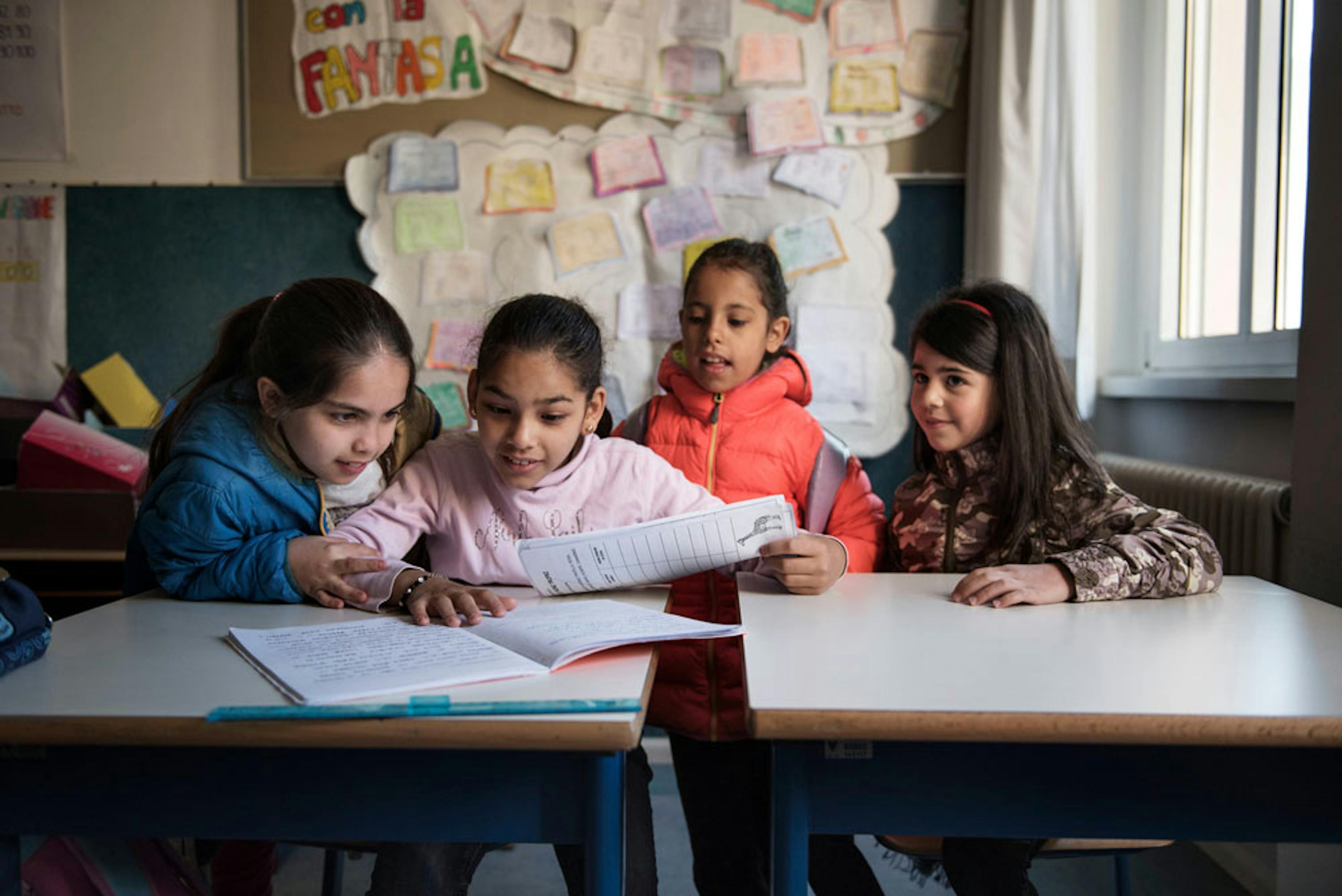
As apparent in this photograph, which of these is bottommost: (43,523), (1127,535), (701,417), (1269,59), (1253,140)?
(43,523)

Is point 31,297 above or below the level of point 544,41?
below

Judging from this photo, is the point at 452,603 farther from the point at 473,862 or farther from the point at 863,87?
the point at 863,87

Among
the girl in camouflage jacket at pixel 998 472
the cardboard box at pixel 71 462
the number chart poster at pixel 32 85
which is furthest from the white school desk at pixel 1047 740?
the number chart poster at pixel 32 85

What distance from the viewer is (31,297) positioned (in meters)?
2.96

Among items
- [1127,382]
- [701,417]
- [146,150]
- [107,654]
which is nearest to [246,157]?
[146,150]

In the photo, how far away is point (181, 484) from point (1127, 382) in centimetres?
212

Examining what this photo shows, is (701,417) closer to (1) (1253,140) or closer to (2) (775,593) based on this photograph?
(2) (775,593)

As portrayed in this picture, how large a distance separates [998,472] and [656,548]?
23.2 inches

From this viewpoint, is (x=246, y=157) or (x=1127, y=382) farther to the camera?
(x=246, y=157)

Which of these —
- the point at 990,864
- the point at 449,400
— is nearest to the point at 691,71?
the point at 449,400

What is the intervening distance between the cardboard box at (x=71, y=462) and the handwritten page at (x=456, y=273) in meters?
0.88

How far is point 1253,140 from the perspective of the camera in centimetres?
216

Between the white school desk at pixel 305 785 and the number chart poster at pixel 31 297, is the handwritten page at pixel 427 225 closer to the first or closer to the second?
the number chart poster at pixel 31 297

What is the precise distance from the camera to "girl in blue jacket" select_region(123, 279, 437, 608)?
1.28m
